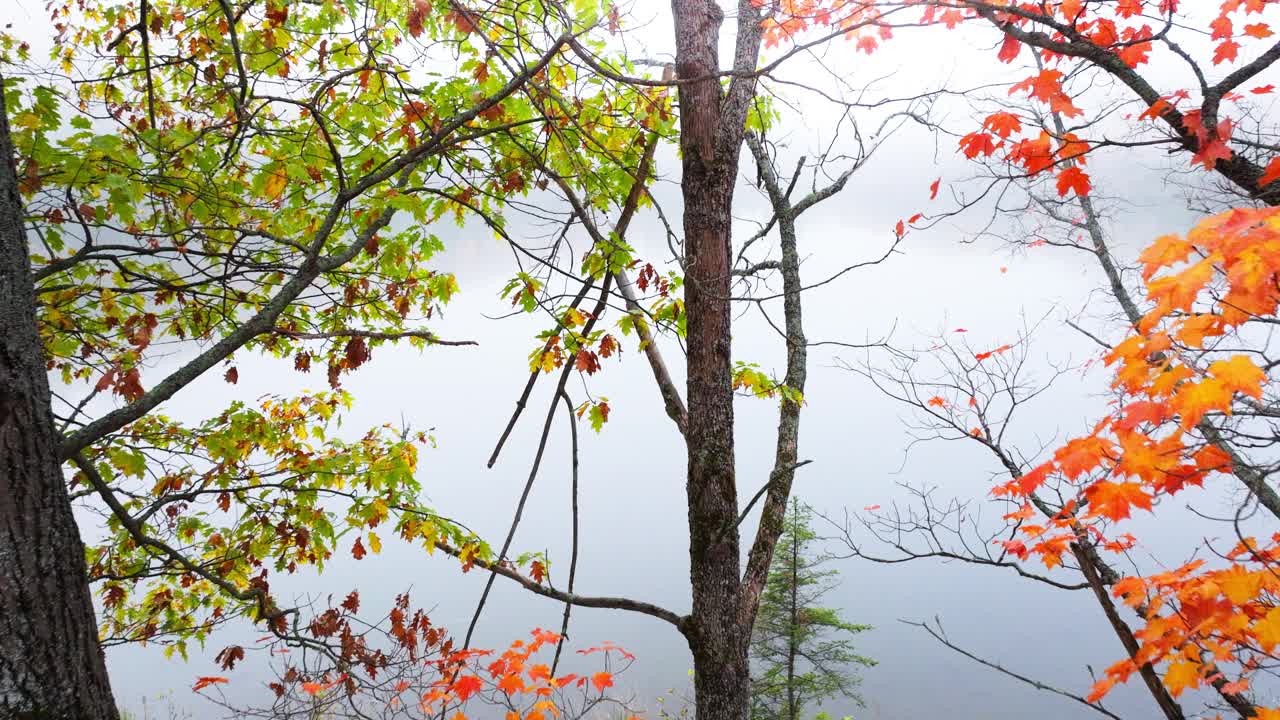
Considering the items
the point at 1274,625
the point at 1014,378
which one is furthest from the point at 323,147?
the point at 1014,378

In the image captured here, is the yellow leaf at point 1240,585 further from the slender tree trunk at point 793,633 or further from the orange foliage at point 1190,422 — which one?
the slender tree trunk at point 793,633

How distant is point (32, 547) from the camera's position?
1.41 m

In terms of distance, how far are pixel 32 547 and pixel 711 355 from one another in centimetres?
191

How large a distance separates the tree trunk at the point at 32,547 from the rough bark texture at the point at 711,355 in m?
1.74

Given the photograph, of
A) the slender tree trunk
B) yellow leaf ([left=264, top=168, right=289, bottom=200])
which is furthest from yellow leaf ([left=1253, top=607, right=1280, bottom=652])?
the slender tree trunk

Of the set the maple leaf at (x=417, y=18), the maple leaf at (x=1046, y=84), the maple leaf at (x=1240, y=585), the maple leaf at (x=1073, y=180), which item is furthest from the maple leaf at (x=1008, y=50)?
the maple leaf at (x=417, y=18)

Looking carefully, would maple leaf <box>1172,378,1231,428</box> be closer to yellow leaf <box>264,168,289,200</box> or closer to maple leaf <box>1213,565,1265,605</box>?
maple leaf <box>1213,565,1265,605</box>

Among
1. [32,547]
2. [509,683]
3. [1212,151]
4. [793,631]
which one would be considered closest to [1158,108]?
[1212,151]

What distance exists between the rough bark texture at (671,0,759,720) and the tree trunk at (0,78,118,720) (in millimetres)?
1741

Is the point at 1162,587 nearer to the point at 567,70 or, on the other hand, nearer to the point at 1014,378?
Answer: the point at 1014,378

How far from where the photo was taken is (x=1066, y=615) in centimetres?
1476

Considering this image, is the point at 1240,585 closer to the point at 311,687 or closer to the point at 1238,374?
the point at 1238,374

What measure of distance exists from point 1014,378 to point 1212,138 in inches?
109

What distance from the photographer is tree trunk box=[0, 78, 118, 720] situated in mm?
1375
